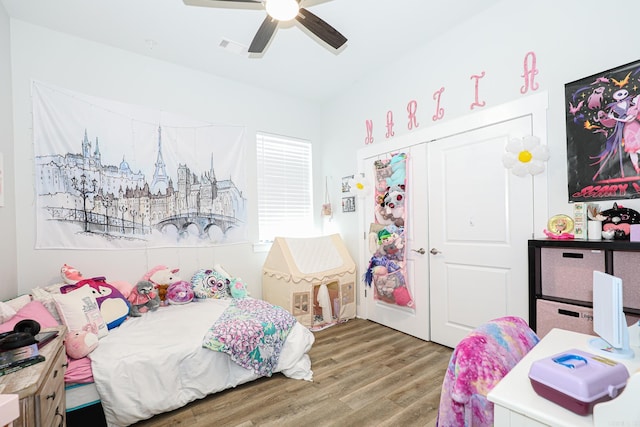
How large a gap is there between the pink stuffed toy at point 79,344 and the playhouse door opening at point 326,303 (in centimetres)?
204

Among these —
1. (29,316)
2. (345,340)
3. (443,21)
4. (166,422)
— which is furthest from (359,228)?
(29,316)

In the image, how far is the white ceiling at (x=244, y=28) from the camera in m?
2.41

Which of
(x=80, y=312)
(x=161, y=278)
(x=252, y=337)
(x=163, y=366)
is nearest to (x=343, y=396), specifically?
(x=252, y=337)

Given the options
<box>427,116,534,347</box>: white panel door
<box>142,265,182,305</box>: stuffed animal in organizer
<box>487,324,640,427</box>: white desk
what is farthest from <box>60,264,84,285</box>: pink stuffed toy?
<box>427,116,534,347</box>: white panel door

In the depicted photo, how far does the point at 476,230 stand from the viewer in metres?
2.63

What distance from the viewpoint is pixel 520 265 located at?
2.36 metres

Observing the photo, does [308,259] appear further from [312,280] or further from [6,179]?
[6,179]

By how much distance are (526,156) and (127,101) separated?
357 cm

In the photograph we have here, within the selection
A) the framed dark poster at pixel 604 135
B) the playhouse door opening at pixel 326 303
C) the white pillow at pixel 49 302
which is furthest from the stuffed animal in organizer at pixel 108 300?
the framed dark poster at pixel 604 135

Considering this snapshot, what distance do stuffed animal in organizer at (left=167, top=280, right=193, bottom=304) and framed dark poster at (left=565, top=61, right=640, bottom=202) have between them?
3297 millimetres

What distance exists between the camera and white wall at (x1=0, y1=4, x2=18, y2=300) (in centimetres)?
222

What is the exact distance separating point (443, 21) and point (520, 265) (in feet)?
7.19

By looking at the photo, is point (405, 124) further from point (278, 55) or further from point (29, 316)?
point (29, 316)

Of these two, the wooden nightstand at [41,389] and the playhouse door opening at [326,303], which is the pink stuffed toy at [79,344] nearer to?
the wooden nightstand at [41,389]
